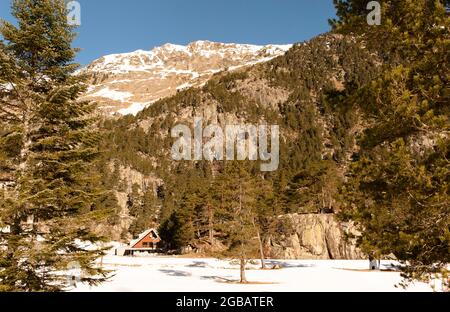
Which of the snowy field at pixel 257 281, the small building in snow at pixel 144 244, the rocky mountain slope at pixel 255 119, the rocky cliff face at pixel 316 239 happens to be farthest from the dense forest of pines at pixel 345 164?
the rocky mountain slope at pixel 255 119

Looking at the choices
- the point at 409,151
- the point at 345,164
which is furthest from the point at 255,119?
the point at 409,151

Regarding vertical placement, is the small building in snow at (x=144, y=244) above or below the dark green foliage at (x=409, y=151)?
below

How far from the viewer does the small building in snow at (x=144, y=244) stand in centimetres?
8053

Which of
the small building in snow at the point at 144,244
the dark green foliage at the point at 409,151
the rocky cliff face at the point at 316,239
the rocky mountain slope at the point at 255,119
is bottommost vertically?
the small building in snow at the point at 144,244

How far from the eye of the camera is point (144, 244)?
8219 cm

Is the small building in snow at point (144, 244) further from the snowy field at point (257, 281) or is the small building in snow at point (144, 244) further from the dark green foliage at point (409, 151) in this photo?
the dark green foliage at point (409, 151)

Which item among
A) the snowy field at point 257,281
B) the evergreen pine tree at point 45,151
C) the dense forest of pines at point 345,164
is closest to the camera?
the dense forest of pines at point 345,164

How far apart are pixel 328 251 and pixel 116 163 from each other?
292ft

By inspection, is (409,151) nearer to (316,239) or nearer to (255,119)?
(316,239)

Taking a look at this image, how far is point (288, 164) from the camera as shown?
119625 mm

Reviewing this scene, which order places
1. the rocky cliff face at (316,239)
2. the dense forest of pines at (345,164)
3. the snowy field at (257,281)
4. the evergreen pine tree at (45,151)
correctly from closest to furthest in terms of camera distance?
1. the dense forest of pines at (345,164)
2. the evergreen pine tree at (45,151)
3. the snowy field at (257,281)
4. the rocky cliff face at (316,239)

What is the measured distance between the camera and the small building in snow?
264ft

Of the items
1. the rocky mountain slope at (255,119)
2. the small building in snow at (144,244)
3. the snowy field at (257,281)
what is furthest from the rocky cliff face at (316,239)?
the small building in snow at (144,244)

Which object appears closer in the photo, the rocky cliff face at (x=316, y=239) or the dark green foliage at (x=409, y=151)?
the dark green foliage at (x=409, y=151)
